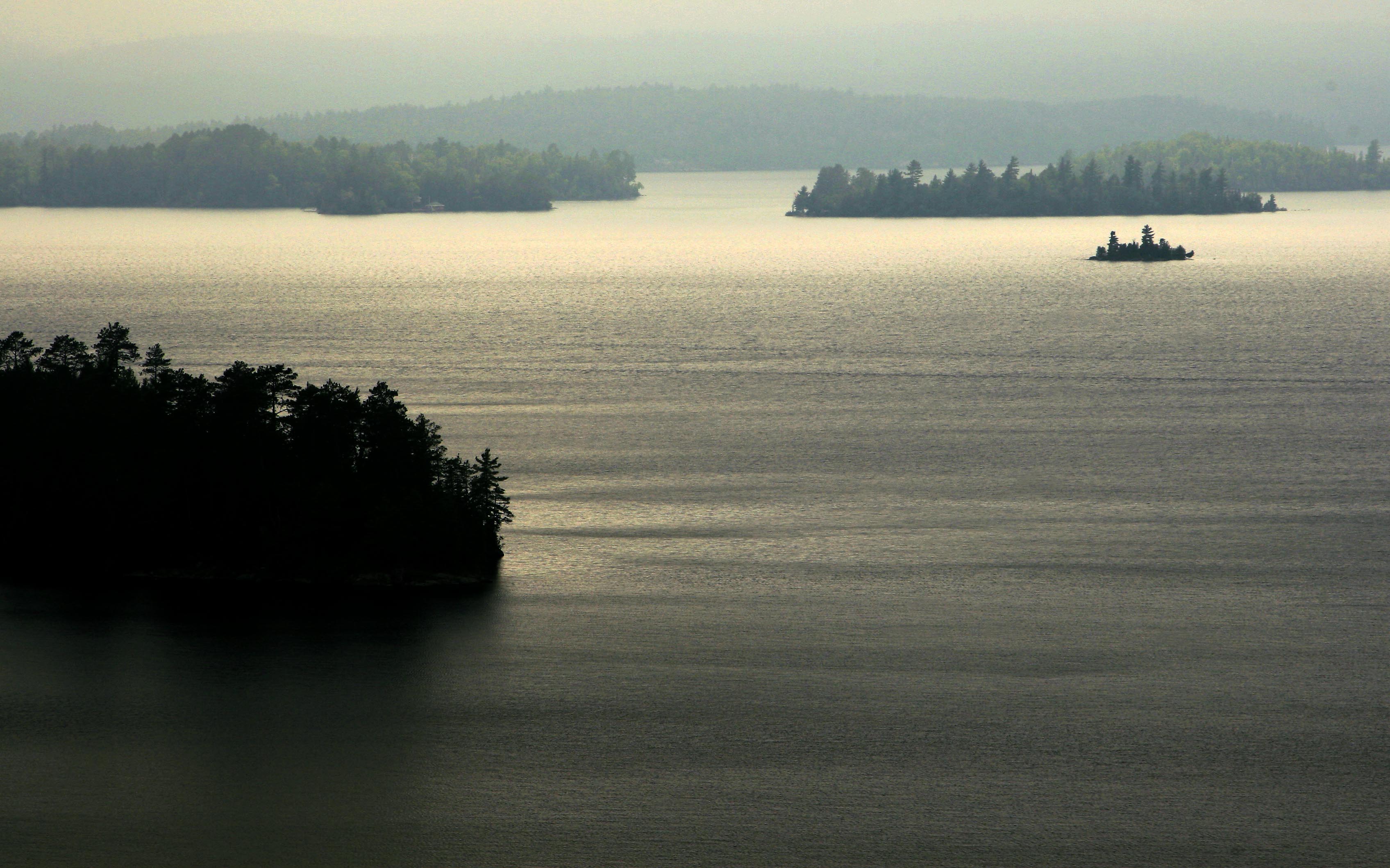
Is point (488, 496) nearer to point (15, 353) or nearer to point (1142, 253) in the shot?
point (15, 353)

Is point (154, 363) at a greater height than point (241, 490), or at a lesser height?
greater

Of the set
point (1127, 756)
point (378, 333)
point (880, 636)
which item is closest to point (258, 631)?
point (880, 636)

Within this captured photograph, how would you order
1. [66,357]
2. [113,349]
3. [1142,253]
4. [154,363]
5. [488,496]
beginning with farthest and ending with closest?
[1142,253] < [66,357] < [113,349] < [154,363] < [488,496]

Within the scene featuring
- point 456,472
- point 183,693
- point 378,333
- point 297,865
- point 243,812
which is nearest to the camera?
point 297,865

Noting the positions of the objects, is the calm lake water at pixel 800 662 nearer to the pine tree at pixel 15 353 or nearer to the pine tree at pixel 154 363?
the pine tree at pixel 154 363

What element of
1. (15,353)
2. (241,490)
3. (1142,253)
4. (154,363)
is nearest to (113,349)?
(154,363)

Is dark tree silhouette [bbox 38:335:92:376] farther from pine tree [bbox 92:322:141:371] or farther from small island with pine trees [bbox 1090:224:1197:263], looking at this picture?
small island with pine trees [bbox 1090:224:1197:263]

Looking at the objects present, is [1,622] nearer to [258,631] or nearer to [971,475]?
[258,631]
